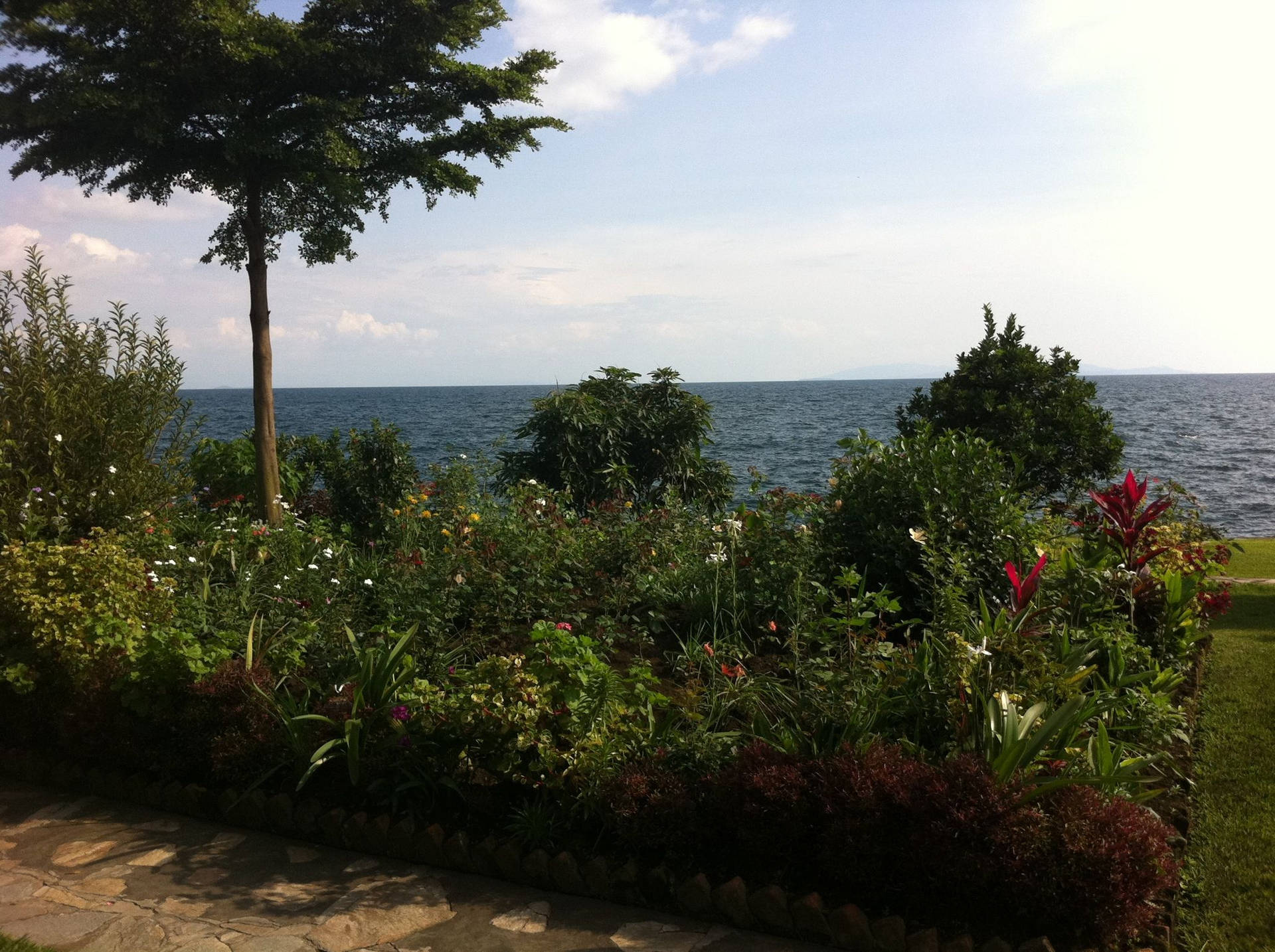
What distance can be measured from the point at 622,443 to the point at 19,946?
783 cm

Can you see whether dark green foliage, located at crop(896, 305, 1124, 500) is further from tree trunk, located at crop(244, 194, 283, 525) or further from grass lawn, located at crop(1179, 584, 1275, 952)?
tree trunk, located at crop(244, 194, 283, 525)

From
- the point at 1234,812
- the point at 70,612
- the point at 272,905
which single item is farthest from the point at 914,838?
the point at 70,612

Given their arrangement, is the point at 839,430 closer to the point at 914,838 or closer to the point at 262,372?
the point at 262,372

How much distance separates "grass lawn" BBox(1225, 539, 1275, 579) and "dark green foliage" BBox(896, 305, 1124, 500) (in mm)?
1759

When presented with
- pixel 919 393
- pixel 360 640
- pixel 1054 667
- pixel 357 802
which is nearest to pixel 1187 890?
pixel 1054 667

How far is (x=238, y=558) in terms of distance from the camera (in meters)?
6.41

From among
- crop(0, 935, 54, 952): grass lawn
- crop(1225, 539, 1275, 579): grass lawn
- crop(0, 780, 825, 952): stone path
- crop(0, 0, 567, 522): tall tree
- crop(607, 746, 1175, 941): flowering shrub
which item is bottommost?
crop(0, 780, 825, 952): stone path

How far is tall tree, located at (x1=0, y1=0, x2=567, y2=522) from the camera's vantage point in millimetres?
7695

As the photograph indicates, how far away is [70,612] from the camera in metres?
4.60

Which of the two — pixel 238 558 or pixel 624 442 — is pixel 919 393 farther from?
pixel 238 558

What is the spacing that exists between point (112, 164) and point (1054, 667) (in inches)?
369

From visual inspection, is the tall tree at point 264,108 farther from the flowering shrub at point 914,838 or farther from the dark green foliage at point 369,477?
the flowering shrub at point 914,838

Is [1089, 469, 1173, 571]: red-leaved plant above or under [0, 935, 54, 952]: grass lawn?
above

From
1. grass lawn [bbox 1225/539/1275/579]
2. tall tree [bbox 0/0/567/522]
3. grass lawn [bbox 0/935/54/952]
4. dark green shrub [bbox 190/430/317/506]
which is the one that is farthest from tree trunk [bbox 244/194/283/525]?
grass lawn [bbox 1225/539/1275/579]
